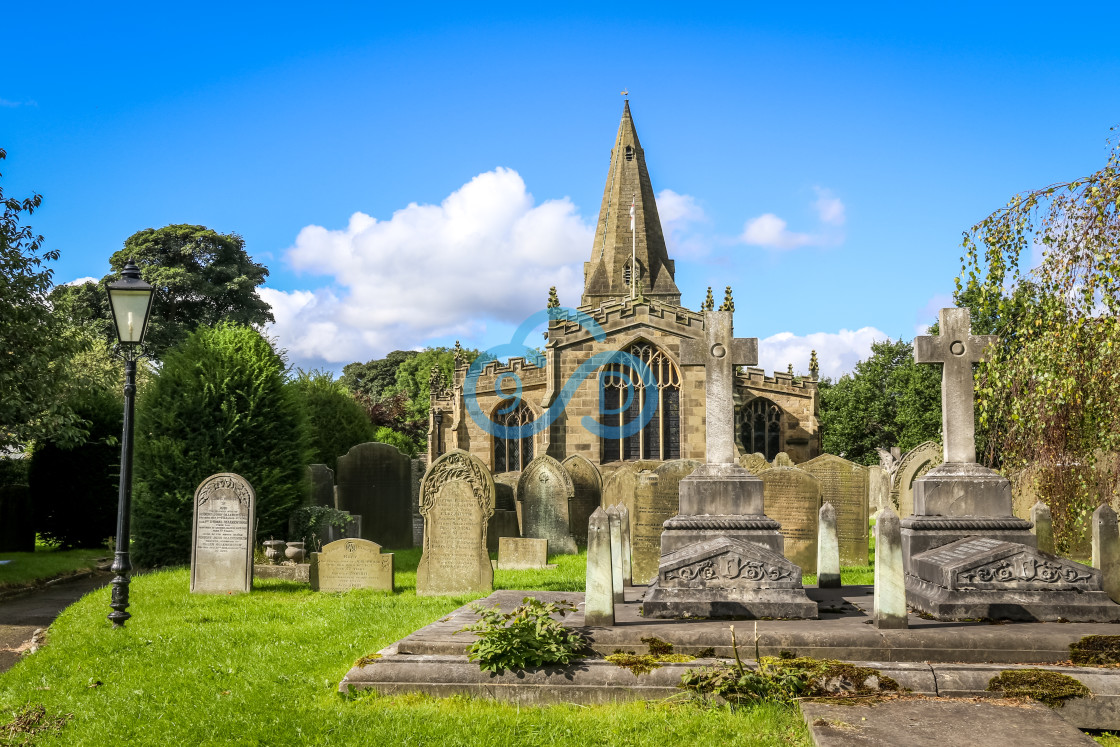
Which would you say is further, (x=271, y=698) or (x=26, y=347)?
(x=26, y=347)

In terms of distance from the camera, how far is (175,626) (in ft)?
29.1

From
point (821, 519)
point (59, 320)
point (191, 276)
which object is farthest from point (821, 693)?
point (191, 276)

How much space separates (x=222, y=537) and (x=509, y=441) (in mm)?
19126

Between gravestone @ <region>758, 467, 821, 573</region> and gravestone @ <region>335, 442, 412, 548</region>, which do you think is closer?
gravestone @ <region>758, 467, 821, 573</region>

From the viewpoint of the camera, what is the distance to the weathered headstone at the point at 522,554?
45.6ft

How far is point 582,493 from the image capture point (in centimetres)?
1778

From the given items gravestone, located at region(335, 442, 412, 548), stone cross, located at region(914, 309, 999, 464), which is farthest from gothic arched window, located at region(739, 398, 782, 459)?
stone cross, located at region(914, 309, 999, 464)

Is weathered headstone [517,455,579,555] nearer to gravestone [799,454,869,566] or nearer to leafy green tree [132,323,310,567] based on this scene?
leafy green tree [132,323,310,567]

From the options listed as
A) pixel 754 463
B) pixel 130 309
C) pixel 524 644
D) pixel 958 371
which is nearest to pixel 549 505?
pixel 754 463

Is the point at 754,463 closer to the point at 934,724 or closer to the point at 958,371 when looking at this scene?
the point at 958,371

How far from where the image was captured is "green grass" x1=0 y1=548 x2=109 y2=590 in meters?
13.8

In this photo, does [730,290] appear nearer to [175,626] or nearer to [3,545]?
[3,545]

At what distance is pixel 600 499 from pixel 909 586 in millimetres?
10597

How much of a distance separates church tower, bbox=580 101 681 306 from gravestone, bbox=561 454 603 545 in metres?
20.6
